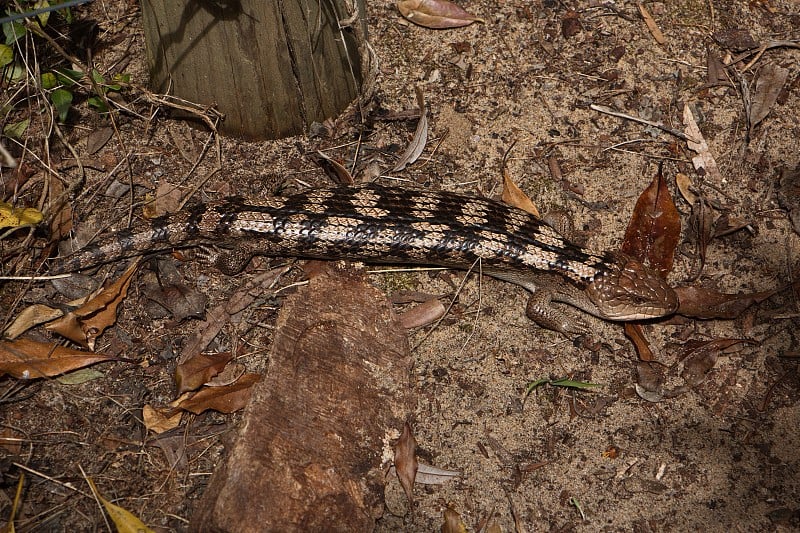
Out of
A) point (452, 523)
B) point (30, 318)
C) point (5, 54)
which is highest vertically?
point (5, 54)

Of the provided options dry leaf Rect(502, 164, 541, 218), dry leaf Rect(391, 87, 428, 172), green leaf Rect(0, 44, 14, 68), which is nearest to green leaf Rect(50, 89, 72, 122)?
green leaf Rect(0, 44, 14, 68)

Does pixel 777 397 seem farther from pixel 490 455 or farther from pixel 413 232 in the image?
pixel 413 232

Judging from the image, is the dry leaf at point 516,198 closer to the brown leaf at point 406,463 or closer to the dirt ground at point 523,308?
the dirt ground at point 523,308

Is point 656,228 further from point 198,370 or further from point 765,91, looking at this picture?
point 198,370

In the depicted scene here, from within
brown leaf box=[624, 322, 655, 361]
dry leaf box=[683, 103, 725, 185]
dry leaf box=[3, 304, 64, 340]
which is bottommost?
brown leaf box=[624, 322, 655, 361]

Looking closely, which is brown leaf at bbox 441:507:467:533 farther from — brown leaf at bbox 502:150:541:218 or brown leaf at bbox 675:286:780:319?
brown leaf at bbox 502:150:541:218

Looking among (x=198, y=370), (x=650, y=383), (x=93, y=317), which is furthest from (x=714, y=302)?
(x=93, y=317)
